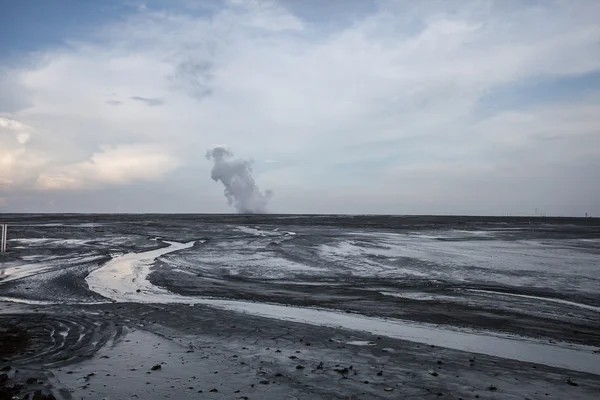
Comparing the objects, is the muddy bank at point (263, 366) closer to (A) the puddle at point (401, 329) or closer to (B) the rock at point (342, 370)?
(B) the rock at point (342, 370)

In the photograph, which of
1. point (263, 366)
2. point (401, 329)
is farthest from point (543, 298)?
point (263, 366)

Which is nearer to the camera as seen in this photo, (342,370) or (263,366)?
(342,370)

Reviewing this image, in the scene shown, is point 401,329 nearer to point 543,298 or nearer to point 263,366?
point 263,366

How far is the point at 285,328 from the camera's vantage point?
1105 cm

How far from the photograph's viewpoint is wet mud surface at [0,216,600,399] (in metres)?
7.14

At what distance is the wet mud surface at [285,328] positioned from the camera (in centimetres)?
714

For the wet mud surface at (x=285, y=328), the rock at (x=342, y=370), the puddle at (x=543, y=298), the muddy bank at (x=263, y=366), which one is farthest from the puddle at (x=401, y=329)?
the puddle at (x=543, y=298)

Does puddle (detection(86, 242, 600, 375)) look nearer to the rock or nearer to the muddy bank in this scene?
the muddy bank

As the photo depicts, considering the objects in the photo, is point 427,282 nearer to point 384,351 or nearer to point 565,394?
point 384,351

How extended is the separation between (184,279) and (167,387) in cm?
1269

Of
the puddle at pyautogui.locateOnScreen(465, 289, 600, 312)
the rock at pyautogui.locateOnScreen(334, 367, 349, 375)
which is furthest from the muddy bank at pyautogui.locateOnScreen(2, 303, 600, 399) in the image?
the puddle at pyautogui.locateOnScreen(465, 289, 600, 312)

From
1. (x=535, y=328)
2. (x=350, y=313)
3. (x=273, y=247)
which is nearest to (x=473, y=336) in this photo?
(x=535, y=328)

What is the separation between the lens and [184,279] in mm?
19328

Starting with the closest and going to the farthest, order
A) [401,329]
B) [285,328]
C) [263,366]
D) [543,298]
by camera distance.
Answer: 1. [263,366]
2. [285,328]
3. [401,329]
4. [543,298]
